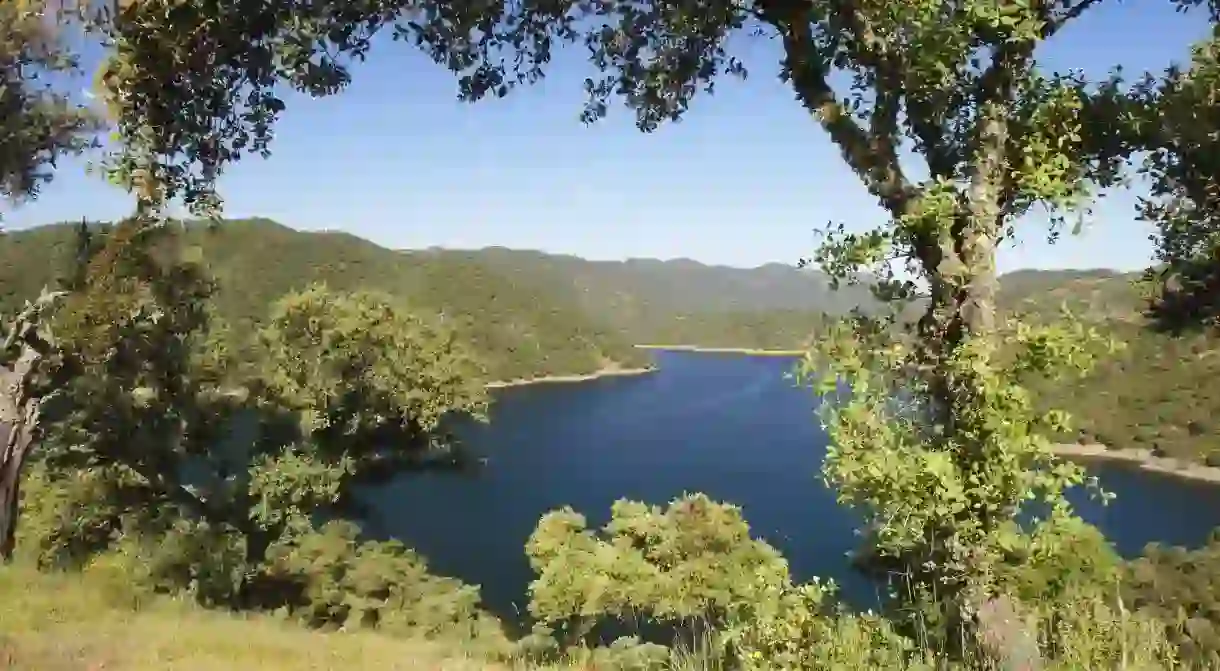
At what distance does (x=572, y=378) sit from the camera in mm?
130250

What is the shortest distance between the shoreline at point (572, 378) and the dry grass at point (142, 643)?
98.5 metres

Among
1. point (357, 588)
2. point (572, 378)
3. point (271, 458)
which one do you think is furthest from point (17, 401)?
point (572, 378)

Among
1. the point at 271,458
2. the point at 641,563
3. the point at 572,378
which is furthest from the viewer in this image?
the point at 572,378

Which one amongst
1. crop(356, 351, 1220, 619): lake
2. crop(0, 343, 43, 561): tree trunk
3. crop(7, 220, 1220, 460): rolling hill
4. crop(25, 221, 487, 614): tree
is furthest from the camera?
crop(356, 351, 1220, 619): lake

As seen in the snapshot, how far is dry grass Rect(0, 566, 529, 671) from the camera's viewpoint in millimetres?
4656

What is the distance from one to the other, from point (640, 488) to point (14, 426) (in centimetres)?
5404

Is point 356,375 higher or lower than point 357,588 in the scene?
higher

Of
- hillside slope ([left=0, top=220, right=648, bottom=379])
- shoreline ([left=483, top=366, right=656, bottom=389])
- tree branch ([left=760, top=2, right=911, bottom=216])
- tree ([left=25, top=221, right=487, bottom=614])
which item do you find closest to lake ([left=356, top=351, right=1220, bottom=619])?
shoreline ([left=483, top=366, right=656, bottom=389])

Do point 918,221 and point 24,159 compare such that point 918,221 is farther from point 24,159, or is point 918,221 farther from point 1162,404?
point 1162,404

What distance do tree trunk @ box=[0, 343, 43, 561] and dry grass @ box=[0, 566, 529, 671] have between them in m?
0.46

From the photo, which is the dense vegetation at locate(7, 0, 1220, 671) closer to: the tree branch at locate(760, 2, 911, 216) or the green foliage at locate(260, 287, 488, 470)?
the tree branch at locate(760, 2, 911, 216)

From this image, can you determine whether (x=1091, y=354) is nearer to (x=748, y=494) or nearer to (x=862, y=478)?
(x=862, y=478)

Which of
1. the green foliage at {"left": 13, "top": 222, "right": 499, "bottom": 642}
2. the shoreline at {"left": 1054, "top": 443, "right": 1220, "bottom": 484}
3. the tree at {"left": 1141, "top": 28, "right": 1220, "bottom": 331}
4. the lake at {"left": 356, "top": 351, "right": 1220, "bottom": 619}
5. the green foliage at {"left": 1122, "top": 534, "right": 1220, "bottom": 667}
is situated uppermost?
the tree at {"left": 1141, "top": 28, "right": 1220, "bottom": 331}

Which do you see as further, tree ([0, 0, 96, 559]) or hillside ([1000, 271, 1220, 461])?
hillside ([1000, 271, 1220, 461])
